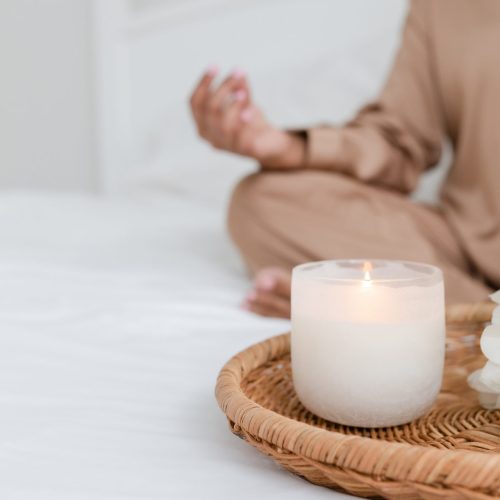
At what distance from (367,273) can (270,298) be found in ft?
1.06

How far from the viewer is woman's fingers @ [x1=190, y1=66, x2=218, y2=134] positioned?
863 mm

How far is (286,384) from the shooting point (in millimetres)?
529

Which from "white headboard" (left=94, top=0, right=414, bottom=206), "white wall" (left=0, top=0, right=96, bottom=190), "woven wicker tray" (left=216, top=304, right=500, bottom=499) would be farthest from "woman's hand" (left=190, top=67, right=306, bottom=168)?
"white wall" (left=0, top=0, right=96, bottom=190)

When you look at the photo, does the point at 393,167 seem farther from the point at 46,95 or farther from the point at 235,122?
the point at 46,95

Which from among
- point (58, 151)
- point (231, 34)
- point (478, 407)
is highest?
point (231, 34)

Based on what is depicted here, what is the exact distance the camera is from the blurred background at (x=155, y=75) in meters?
1.60

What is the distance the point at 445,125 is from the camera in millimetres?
1140

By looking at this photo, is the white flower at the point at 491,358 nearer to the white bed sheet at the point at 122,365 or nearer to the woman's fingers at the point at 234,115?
the white bed sheet at the point at 122,365

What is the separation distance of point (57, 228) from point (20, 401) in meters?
0.80

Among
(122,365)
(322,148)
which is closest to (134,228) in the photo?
(322,148)

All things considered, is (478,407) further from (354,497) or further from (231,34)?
(231,34)

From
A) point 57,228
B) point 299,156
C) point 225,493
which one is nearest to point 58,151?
point 57,228

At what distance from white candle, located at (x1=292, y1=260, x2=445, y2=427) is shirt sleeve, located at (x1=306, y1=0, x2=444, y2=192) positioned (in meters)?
0.57

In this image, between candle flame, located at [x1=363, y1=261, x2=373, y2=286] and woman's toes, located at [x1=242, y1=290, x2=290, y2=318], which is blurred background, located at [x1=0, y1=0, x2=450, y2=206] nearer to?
woman's toes, located at [x1=242, y1=290, x2=290, y2=318]
